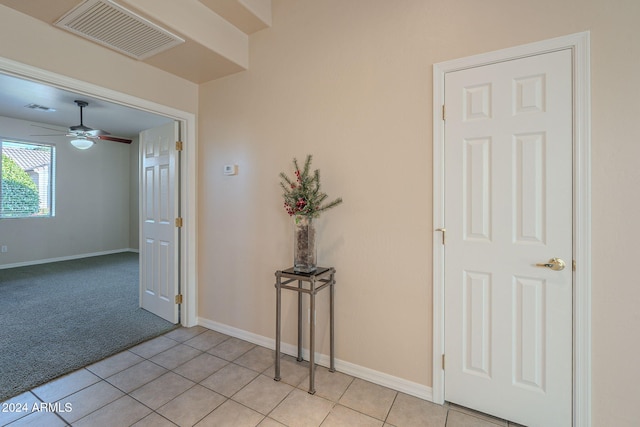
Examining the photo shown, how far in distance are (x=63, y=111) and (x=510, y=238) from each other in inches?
260

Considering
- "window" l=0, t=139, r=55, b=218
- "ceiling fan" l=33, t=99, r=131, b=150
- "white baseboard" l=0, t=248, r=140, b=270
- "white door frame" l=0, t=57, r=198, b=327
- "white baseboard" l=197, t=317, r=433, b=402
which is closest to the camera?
"white baseboard" l=197, t=317, r=433, b=402

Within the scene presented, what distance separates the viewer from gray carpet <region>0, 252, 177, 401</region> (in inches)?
92.8

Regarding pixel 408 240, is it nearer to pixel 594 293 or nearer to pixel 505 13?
pixel 594 293

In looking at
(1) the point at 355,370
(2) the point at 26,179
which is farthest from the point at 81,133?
(1) the point at 355,370

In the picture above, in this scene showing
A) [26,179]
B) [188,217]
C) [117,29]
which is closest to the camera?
[117,29]

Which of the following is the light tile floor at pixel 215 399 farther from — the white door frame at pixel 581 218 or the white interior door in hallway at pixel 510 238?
the white door frame at pixel 581 218

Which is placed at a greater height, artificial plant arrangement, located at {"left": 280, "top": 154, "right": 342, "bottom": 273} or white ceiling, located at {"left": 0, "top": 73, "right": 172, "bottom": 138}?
white ceiling, located at {"left": 0, "top": 73, "right": 172, "bottom": 138}

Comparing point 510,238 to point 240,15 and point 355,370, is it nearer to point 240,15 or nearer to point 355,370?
point 355,370

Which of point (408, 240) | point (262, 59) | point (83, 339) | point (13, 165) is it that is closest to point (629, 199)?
point (408, 240)

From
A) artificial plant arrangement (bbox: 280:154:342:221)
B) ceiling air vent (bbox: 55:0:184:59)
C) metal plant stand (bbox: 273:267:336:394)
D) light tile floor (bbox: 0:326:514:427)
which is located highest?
ceiling air vent (bbox: 55:0:184:59)

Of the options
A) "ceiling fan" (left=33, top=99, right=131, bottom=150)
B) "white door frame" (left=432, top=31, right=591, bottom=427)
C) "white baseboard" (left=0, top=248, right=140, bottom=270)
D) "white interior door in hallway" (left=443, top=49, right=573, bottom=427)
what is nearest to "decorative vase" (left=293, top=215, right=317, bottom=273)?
"white interior door in hallway" (left=443, top=49, right=573, bottom=427)

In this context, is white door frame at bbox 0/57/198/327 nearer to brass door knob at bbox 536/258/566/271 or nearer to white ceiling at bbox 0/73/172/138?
white ceiling at bbox 0/73/172/138

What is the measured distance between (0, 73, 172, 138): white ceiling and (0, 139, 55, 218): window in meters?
0.45

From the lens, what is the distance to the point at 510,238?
1.73 meters
